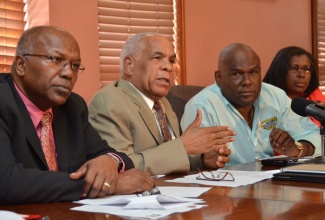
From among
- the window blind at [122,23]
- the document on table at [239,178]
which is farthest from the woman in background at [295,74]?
the document on table at [239,178]

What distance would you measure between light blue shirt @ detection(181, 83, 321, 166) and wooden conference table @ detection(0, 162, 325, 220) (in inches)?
53.7

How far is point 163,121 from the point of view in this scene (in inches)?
122

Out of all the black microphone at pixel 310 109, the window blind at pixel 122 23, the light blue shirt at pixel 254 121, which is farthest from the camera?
the window blind at pixel 122 23

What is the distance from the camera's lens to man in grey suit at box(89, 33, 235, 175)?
269 cm

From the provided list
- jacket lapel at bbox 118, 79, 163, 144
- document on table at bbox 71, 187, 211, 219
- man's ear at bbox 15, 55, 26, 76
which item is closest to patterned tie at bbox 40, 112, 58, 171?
man's ear at bbox 15, 55, 26, 76

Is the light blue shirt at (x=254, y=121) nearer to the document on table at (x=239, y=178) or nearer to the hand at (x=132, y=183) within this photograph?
the document on table at (x=239, y=178)

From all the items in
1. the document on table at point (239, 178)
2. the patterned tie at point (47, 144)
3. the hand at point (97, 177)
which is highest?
the patterned tie at point (47, 144)

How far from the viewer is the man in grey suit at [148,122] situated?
2.69 metres

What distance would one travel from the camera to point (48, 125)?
2.29 metres

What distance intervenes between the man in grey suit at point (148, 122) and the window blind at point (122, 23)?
40.7 inches

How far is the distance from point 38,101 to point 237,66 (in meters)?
1.69

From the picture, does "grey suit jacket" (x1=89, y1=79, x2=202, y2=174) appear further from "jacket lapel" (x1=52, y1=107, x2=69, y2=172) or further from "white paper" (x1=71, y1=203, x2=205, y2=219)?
"white paper" (x1=71, y1=203, x2=205, y2=219)

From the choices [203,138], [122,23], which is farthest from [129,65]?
[122,23]

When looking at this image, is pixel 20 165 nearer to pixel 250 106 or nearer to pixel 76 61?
pixel 76 61
